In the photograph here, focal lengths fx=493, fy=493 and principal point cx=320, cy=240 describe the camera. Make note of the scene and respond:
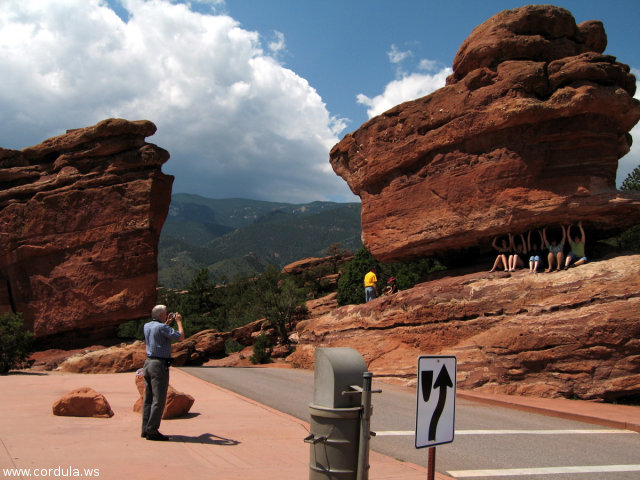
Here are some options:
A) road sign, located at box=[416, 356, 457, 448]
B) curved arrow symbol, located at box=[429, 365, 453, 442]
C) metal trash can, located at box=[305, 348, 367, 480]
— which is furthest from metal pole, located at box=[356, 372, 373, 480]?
curved arrow symbol, located at box=[429, 365, 453, 442]

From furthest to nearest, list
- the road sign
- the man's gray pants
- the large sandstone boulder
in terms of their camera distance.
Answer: the large sandstone boulder < the man's gray pants < the road sign

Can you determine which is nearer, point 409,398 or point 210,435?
point 210,435

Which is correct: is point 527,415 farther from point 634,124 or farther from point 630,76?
point 630,76

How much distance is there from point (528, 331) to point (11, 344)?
16013 millimetres

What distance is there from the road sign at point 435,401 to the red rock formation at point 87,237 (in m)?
20.6

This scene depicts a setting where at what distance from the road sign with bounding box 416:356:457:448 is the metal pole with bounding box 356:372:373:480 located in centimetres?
42

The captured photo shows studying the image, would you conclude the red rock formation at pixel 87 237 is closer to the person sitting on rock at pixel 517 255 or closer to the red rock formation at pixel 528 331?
the red rock formation at pixel 528 331

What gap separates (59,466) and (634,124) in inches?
633

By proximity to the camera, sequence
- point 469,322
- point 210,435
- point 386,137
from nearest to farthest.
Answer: point 210,435
point 469,322
point 386,137

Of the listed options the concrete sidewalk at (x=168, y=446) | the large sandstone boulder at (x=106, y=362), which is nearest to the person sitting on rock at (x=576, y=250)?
the concrete sidewalk at (x=168, y=446)

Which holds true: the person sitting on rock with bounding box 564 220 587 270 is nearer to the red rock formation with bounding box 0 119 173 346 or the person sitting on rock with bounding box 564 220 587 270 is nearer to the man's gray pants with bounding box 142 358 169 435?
the man's gray pants with bounding box 142 358 169 435

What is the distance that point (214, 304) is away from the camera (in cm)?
5328

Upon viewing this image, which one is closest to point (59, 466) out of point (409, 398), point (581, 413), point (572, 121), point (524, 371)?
point (409, 398)

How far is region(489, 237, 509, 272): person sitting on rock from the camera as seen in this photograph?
1471 cm
